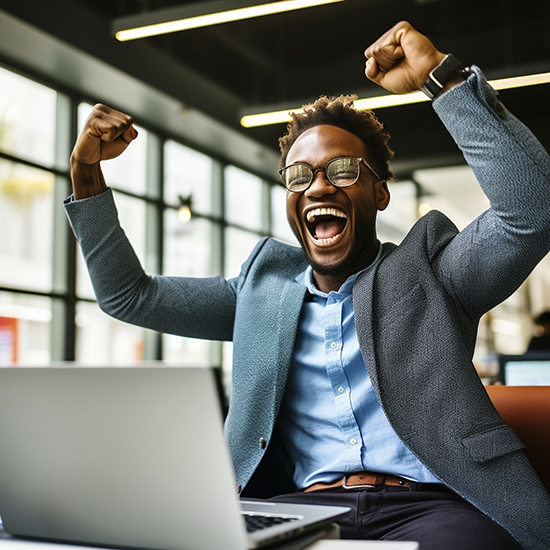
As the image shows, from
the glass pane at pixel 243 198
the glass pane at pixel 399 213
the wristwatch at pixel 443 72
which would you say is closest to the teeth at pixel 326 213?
the wristwatch at pixel 443 72

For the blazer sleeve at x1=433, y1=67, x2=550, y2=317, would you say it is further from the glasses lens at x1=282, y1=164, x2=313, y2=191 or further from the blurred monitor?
the blurred monitor

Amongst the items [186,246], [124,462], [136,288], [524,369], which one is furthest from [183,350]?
[124,462]

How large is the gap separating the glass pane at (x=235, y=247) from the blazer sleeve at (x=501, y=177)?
25.4 ft

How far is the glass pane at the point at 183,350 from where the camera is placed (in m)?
8.08

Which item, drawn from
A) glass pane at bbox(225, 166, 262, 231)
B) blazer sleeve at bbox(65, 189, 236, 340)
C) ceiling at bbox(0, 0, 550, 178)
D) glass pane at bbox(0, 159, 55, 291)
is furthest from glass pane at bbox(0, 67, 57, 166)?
blazer sleeve at bbox(65, 189, 236, 340)

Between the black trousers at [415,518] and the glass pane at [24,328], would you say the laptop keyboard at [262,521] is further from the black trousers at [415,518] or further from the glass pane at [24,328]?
the glass pane at [24,328]

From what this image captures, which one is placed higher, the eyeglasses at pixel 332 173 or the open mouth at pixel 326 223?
the eyeglasses at pixel 332 173

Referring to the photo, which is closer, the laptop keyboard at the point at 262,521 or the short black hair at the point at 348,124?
the laptop keyboard at the point at 262,521

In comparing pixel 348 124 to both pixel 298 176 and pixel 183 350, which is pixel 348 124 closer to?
pixel 298 176

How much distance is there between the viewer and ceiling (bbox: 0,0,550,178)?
650 centimetres

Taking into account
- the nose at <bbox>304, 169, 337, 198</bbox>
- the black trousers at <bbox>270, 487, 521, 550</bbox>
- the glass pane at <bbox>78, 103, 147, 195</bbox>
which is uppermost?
the glass pane at <bbox>78, 103, 147, 195</bbox>

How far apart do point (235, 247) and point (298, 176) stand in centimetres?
777

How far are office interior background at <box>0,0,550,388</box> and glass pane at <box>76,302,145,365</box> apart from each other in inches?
0.7

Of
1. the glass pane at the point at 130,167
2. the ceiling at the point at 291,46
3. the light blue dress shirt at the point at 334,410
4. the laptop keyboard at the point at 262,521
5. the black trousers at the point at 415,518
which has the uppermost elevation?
the ceiling at the point at 291,46
